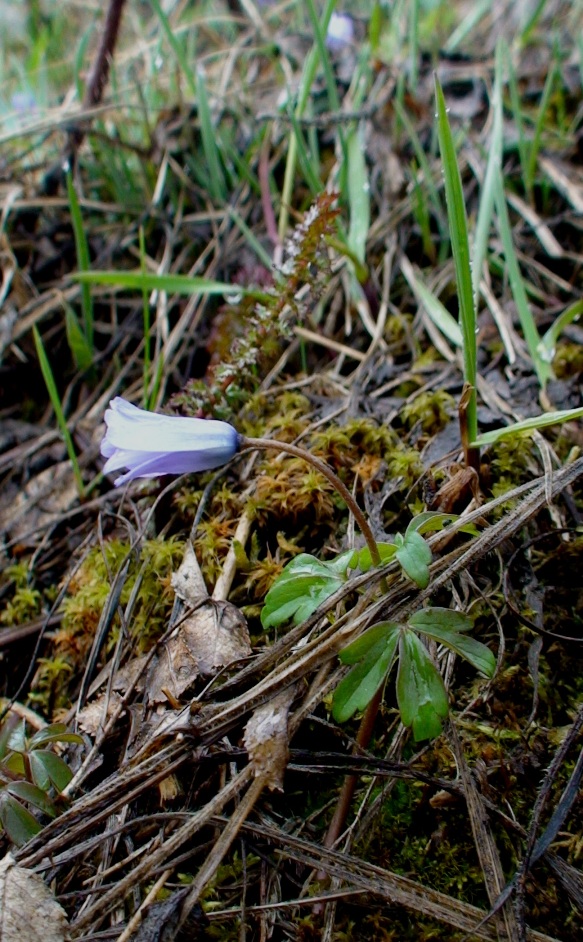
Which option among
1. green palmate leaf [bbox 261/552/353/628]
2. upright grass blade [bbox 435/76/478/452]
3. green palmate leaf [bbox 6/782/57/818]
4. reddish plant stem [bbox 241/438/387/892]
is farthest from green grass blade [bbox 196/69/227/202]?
green palmate leaf [bbox 6/782/57/818]

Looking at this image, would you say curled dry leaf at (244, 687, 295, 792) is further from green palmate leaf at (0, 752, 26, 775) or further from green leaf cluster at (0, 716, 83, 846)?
green palmate leaf at (0, 752, 26, 775)

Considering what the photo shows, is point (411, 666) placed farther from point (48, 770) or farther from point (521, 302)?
point (521, 302)

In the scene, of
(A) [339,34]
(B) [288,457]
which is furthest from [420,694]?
(A) [339,34]

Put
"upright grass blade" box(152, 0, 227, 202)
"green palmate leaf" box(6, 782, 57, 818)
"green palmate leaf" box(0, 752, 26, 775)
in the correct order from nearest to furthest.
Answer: "green palmate leaf" box(6, 782, 57, 818)
"green palmate leaf" box(0, 752, 26, 775)
"upright grass blade" box(152, 0, 227, 202)

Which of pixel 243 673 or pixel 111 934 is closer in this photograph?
pixel 111 934

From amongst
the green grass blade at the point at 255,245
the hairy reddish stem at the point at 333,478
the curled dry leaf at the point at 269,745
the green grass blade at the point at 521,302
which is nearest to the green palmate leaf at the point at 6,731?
the curled dry leaf at the point at 269,745

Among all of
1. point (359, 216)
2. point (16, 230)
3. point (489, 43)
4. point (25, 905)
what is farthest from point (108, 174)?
point (25, 905)

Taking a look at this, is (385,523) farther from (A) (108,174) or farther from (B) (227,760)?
(A) (108,174)
